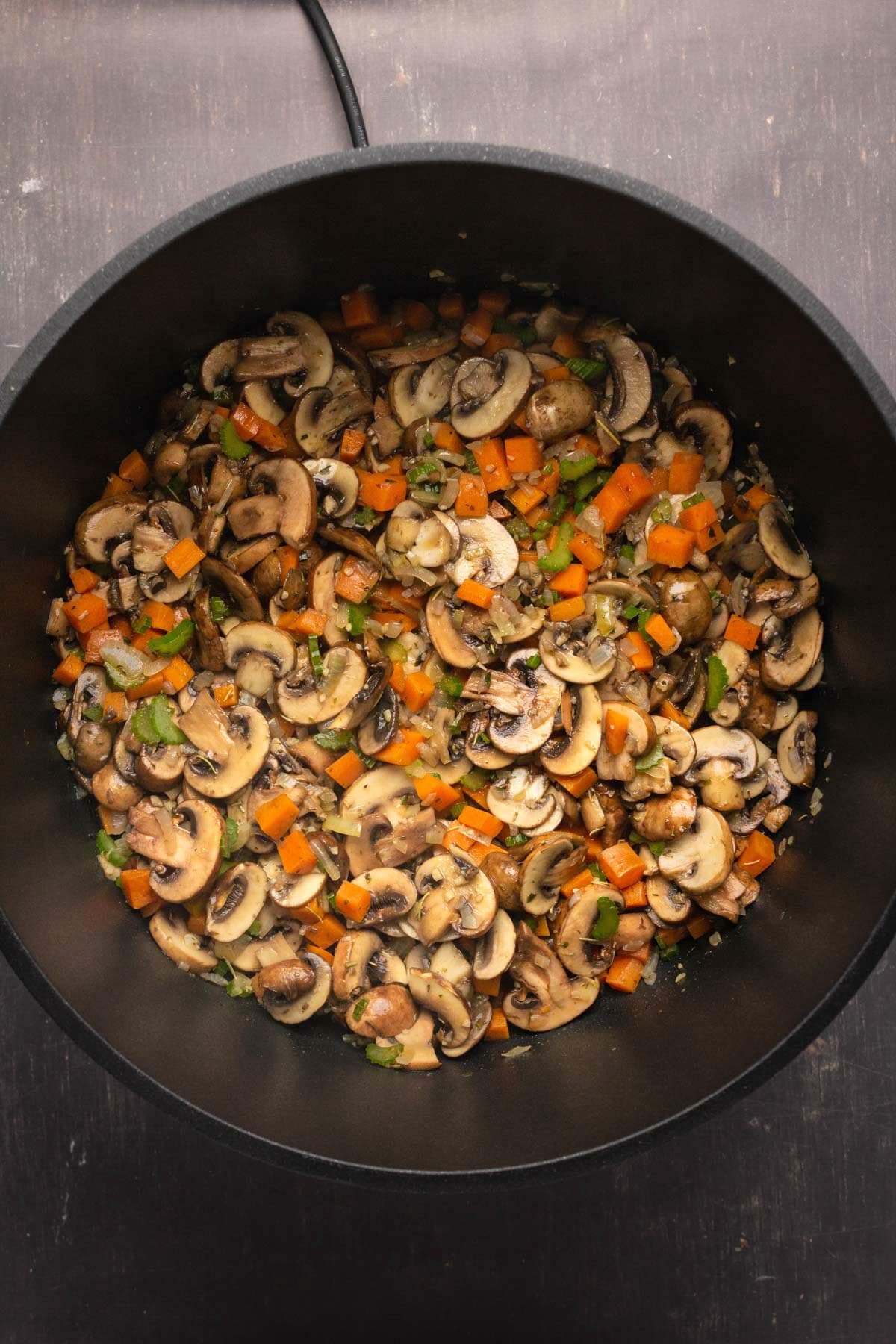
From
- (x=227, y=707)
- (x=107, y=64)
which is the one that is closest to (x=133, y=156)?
(x=107, y=64)

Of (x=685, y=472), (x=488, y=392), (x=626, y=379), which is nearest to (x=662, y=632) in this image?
(x=685, y=472)

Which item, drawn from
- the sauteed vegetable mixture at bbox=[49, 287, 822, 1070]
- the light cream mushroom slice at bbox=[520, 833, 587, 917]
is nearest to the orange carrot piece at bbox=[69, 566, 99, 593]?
the sauteed vegetable mixture at bbox=[49, 287, 822, 1070]

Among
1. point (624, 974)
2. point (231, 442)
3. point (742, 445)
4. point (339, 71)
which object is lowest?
point (624, 974)

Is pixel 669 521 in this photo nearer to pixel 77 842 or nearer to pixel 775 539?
pixel 775 539

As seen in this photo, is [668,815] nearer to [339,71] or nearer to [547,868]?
[547,868]

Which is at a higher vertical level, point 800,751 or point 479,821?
point 800,751

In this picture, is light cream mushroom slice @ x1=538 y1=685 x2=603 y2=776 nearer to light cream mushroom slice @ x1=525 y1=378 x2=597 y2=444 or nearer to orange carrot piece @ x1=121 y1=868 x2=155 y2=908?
light cream mushroom slice @ x1=525 y1=378 x2=597 y2=444

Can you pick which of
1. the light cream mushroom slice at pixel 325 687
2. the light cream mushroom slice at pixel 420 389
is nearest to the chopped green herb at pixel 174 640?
the light cream mushroom slice at pixel 325 687
